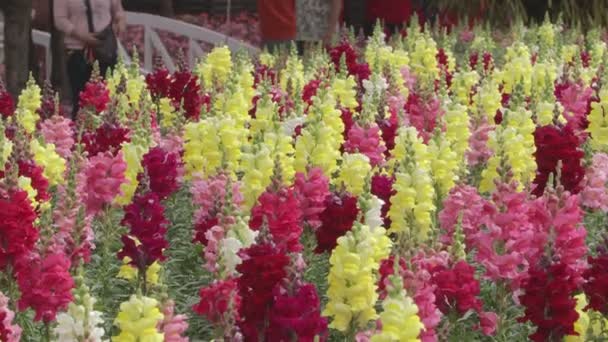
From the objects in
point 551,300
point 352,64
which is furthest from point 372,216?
point 352,64

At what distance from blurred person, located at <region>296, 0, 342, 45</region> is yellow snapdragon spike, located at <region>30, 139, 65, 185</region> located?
229 inches

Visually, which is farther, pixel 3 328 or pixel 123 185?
pixel 123 185

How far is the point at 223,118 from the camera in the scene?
6348mm

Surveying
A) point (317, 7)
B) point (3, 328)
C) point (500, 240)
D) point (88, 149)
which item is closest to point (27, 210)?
point (3, 328)

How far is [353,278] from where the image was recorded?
400cm

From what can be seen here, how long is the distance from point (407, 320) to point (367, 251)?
50cm

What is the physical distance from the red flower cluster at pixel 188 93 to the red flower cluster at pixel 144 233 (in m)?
3.11

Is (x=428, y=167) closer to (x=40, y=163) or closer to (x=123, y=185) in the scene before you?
(x=123, y=185)

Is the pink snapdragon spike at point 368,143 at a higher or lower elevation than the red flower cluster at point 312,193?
higher

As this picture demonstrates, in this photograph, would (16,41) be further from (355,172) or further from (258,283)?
(258,283)

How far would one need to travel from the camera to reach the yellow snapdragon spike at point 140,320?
349 cm

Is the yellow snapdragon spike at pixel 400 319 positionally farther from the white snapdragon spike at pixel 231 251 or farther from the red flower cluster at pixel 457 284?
the white snapdragon spike at pixel 231 251

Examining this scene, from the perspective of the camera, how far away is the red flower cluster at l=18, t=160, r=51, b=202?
568 cm

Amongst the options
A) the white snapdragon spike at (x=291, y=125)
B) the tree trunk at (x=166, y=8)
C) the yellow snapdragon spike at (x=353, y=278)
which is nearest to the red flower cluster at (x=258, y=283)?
the yellow snapdragon spike at (x=353, y=278)
